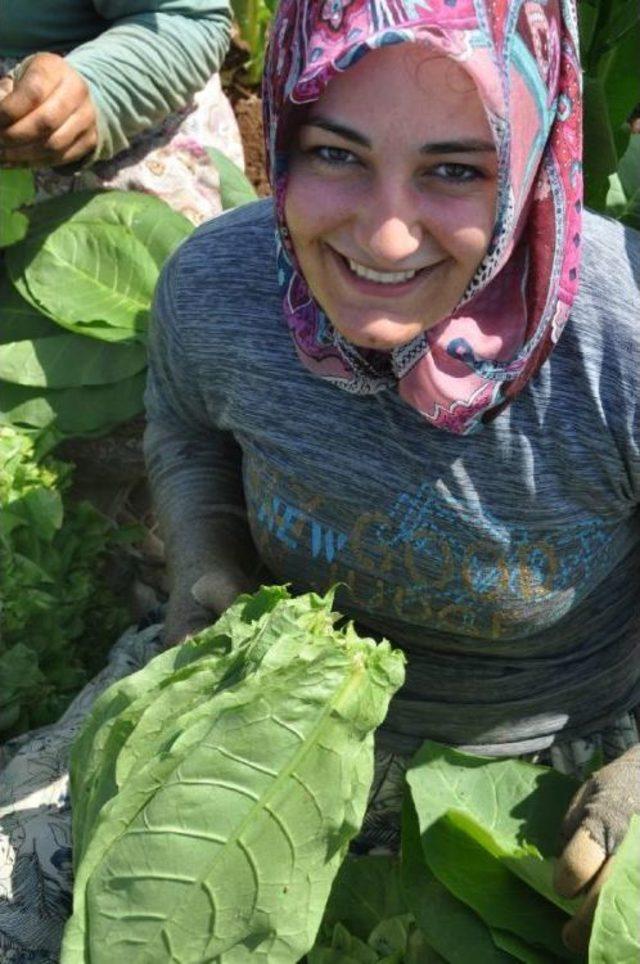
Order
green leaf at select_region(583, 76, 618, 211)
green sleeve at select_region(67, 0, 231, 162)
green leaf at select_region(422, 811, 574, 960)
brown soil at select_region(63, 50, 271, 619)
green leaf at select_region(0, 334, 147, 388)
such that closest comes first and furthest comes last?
green leaf at select_region(422, 811, 574, 960)
green leaf at select_region(583, 76, 618, 211)
green sleeve at select_region(67, 0, 231, 162)
green leaf at select_region(0, 334, 147, 388)
brown soil at select_region(63, 50, 271, 619)

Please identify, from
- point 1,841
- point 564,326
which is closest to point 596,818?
point 564,326

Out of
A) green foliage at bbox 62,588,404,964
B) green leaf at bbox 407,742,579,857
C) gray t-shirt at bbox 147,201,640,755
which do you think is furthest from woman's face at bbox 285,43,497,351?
green leaf at bbox 407,742,579,857

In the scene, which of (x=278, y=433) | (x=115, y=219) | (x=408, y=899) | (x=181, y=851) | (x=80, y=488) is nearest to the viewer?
(x=181, y=851)

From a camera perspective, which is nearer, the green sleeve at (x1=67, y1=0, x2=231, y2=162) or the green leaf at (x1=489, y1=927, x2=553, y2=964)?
the green leaf at (x1=489, y1=927, x2=553, y2=964)

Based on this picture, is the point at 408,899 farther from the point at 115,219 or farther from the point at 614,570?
the point at 115,219

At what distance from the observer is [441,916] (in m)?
1.44

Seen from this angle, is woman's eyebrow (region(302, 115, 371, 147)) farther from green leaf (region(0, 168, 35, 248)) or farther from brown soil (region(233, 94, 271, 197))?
brown soil (region(233, 94, 271, 197))

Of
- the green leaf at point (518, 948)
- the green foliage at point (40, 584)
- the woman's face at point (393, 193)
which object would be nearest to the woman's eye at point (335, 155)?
the woman's face at point (393, 193)

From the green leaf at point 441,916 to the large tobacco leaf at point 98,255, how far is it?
47.2 inches

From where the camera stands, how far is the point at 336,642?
1230 millimetres

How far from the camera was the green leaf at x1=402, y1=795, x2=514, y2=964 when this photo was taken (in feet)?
4.64

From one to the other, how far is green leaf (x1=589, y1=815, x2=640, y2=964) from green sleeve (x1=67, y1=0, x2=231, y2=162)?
4.88 feet

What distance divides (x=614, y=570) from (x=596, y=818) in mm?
413

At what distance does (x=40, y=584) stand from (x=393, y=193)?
1.23 meters
